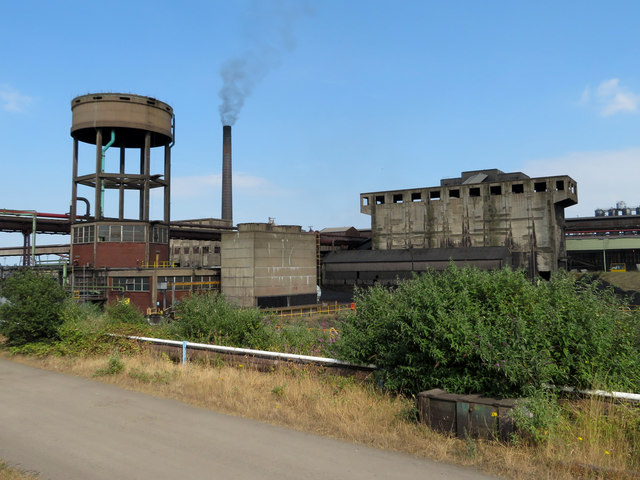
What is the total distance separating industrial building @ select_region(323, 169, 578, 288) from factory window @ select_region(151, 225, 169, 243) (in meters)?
22.7

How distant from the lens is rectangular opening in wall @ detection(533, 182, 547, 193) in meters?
59.8

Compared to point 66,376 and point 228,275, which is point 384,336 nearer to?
point 66,376

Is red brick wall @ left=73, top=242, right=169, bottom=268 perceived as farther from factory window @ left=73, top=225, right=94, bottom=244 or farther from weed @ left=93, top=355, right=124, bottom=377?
weed @ left=93, top=355, right=124, bottom=377

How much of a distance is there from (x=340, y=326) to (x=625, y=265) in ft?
259

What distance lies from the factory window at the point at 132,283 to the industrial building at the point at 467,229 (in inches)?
1083

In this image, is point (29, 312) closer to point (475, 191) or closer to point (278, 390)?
point (278, 390)

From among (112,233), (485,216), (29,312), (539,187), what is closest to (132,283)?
(112,233)

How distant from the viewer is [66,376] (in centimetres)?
1243

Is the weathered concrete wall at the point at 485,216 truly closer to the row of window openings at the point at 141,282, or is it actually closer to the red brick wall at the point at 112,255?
the row of window openings at the point at 141,282

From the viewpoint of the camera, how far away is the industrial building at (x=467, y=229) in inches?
2271

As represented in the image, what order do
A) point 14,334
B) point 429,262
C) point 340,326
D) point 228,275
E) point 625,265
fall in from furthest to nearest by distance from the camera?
point 625,265
point 429,262
point 228,275
point 14,334
point 340,326

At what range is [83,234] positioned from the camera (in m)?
46.6

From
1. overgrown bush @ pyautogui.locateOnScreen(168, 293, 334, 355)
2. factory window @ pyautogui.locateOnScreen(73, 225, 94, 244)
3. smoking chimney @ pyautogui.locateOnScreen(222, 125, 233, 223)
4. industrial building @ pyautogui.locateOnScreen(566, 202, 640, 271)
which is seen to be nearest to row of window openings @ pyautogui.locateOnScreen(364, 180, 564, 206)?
industrial building @ pyautogui.locateOnScreen(566, 202, 640, 271)

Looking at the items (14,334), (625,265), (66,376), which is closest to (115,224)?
(14,334)
